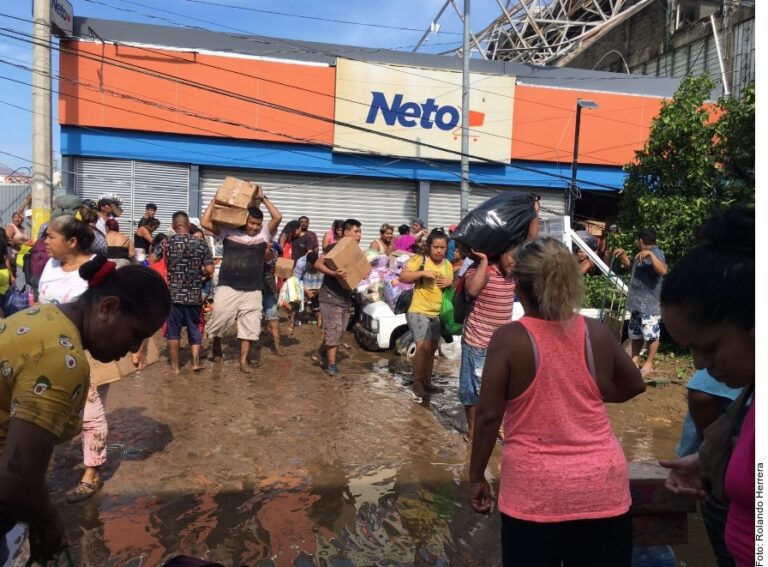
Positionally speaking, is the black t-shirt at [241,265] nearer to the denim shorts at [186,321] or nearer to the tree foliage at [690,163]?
the denim shorts at [186,321]

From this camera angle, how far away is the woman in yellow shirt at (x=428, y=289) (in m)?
6.82

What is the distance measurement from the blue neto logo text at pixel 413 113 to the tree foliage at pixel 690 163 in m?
8.39

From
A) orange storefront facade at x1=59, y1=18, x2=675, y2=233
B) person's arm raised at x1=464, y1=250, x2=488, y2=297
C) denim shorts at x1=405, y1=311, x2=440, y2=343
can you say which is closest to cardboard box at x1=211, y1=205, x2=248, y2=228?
denim shorts at x1=405, y1=311, x2=440, y2=343

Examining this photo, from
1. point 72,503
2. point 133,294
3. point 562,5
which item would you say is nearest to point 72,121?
point 72,503

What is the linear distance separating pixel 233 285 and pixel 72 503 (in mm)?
3700

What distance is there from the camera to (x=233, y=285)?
7586 mm

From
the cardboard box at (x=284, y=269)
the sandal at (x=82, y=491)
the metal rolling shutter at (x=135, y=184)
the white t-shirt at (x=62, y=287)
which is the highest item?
the metal rolling shutter at (x=135, y=184)

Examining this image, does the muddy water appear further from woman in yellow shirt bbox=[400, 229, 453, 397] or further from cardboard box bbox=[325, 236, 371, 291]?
cardboard box bbox=[325, 236, 371, 291]

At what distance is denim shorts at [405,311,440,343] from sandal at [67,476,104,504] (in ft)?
11.5

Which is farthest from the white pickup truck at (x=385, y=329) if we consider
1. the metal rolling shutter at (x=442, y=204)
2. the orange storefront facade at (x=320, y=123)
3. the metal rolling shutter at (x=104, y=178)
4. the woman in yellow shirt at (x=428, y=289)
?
the metal rolling shutter at (x=104, y=178)

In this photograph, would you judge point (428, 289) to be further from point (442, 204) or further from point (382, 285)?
point (442, 204)

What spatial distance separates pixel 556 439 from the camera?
7.84 ft

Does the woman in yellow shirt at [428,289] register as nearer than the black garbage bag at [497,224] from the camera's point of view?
No

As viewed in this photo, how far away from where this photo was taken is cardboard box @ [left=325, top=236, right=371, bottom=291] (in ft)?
24.9
